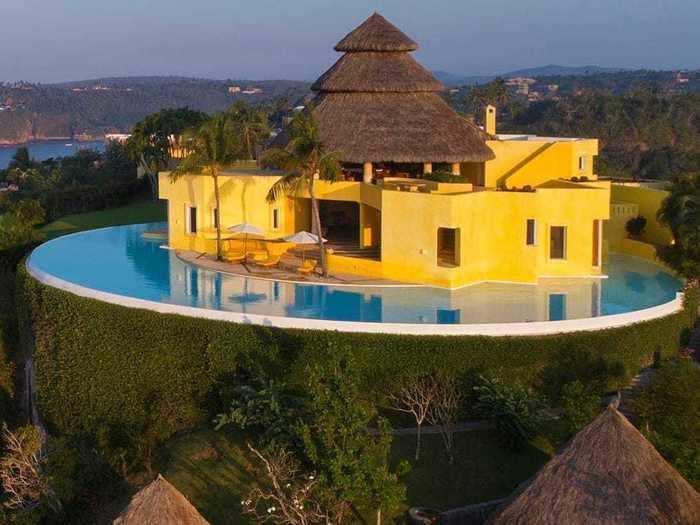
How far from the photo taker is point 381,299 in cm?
2642

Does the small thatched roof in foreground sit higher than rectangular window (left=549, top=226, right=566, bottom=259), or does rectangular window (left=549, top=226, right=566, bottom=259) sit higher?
rectangular window (left=549, top=226, right=566, bottom=259)

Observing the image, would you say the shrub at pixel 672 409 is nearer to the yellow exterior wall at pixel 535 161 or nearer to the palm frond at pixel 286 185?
the palm frond at pixel 286 185

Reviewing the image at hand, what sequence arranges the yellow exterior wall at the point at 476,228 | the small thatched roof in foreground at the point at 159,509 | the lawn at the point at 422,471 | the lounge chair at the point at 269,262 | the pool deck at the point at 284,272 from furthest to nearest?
the lounge chair at the point at 269,262
the pool deck at the point at 284,272
the yellow exterior wall at the point at 476,228
the lawn at the point at 422,471
the small thatched roof in foreground at the point at 159,509

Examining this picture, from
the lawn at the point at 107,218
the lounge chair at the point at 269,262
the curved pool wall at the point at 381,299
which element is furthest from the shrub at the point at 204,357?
the lawn at the point at 107,218

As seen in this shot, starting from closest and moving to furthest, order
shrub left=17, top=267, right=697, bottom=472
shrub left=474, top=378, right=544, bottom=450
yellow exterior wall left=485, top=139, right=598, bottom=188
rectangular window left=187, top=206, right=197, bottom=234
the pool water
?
1. shrub left=474, top=378, right=544, bottom=450
2. shrub left=17, top=267, right=697, bottom=472
3. the pool water
4. rectangular window left=187, top=206, right=197, bottom=234
5. yellow exterior wall left=485, top=139, right=598, bottom=188

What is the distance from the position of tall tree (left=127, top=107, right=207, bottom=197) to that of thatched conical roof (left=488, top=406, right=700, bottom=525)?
39835 millimetres

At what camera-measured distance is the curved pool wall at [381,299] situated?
24031 mm

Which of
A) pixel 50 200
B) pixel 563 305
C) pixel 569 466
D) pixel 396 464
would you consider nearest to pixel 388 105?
pixel 563 305

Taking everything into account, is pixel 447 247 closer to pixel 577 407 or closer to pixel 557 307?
pixel 557 307

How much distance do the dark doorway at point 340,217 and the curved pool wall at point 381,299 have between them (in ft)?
20.2

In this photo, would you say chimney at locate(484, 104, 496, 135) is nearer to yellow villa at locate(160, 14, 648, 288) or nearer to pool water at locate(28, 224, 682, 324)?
yellow villa at locate(160, 14, 648, 288)

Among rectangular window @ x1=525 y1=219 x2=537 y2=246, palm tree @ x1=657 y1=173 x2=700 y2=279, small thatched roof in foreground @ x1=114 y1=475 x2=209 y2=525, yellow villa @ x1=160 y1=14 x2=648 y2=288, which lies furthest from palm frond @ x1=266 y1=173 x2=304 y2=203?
small thatched roof in foreground @ x1=114 y1=475 x2=209 y2=525

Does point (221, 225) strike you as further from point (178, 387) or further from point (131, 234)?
point (178, 387)

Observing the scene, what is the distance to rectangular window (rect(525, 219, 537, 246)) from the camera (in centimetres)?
2838
